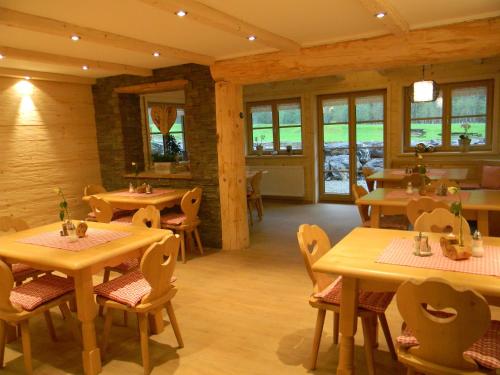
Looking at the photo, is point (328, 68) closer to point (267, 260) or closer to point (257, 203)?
point (267, 260)

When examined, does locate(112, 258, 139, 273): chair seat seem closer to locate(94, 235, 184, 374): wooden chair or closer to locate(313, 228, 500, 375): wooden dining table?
locate(94, 235, 184, 374): wooden chair

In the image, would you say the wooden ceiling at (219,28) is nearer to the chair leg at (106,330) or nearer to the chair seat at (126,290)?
the chair seat at (126,290)

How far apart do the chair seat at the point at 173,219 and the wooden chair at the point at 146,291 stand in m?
1.97

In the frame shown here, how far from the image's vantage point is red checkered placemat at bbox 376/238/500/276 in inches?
76.2

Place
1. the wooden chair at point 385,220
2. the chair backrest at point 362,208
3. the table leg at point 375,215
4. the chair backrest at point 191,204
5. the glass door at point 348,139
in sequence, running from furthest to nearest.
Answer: the glass door at point 348,139
the chair backrest at point 191,204
the chair backrest at point 362,208
the wooden chair at point 385,220
the table leg at point 375,215

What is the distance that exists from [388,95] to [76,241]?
19.0ft

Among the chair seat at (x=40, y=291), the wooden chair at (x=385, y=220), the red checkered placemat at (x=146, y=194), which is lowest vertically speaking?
the chair seat at (x=40, y=291)

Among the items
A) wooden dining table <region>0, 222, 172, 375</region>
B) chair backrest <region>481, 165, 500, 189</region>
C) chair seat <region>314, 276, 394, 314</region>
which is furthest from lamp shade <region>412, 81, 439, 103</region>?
wooden dining table <region>0, 222, 172, 375</region>

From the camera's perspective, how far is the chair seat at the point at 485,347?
5.47ft

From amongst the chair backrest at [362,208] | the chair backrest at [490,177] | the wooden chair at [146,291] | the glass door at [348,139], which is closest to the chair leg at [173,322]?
the wooden chair at [146,291]

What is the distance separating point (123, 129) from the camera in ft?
19.0

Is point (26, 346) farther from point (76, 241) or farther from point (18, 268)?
point (18, 268)

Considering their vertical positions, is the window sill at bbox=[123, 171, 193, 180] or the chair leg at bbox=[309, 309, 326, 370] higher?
the window sill at bbox=[123, 171, 193, 180]

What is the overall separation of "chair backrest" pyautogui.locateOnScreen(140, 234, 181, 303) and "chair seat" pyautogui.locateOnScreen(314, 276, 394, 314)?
907mm
